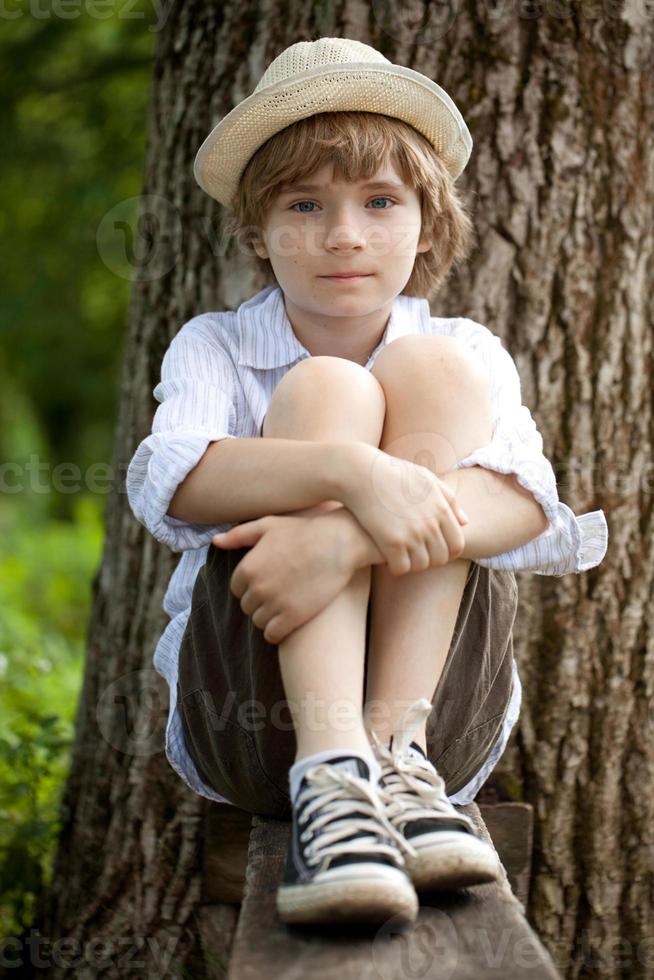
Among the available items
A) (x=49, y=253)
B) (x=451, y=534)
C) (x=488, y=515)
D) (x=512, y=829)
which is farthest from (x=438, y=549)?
(x=49, y=253)

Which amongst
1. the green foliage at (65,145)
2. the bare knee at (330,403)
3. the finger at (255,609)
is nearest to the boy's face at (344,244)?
the bare knee at (330,403)

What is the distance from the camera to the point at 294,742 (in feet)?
5.68

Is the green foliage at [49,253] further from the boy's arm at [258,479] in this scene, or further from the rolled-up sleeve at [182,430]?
the boy's arm at [258,479]

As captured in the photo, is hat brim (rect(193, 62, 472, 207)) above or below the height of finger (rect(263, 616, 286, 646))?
above

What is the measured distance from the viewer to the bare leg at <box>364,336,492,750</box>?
165cm

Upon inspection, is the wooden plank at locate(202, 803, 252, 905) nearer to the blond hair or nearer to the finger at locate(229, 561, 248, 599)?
the finger at locate(229, 561, 248, 599)

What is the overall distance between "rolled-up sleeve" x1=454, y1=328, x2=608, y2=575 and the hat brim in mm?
507

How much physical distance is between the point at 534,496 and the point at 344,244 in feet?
1.86

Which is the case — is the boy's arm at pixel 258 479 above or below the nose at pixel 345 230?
below

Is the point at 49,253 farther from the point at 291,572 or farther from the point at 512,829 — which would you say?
the point at 291,572

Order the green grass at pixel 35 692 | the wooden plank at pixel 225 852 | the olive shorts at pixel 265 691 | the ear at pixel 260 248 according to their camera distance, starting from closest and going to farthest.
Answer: the olive shorts at pixel 265 691
the ear at pixel 260 248
the wooden plank at pixel 225 852
the green grass at pixel 35 692

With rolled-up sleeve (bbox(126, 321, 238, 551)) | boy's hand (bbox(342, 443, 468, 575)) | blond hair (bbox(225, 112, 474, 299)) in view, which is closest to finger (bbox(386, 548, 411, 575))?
boy's hand (bbox(342, 443, 468, 575))

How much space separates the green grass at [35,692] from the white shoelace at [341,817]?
155 centimetres

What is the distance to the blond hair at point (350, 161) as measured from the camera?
1.92 metres
